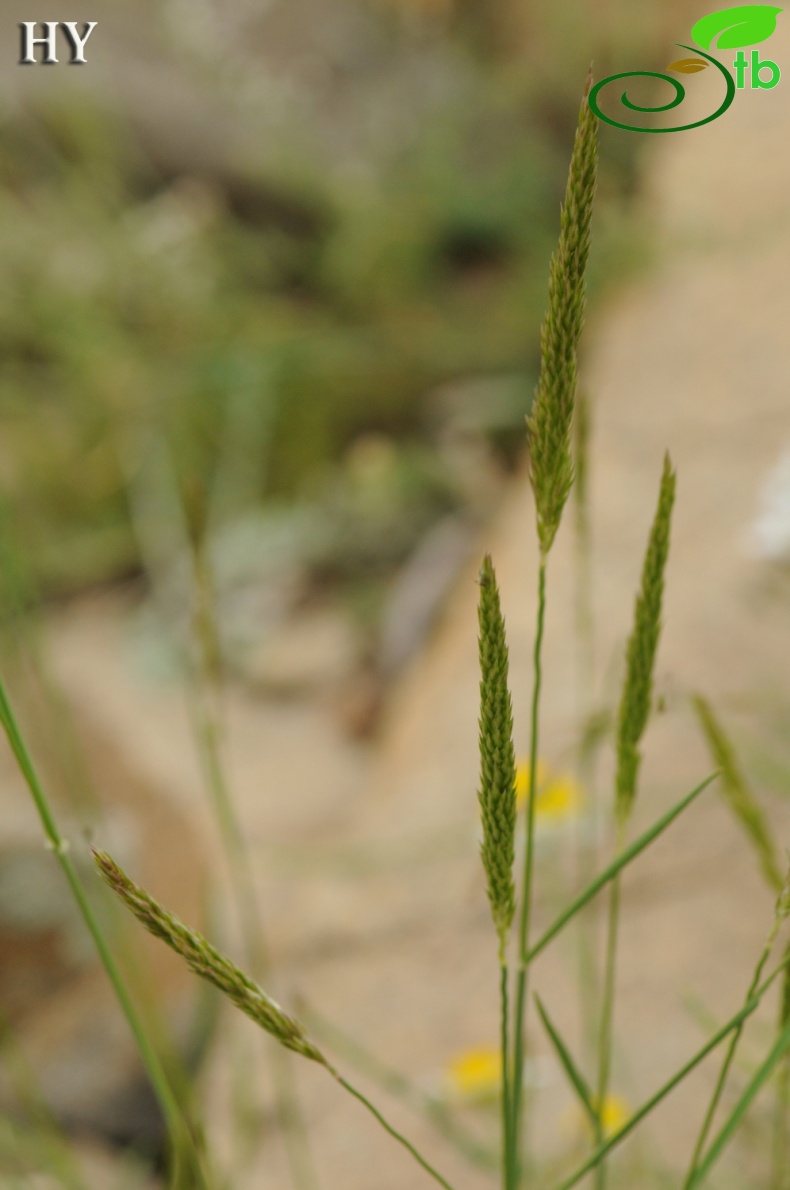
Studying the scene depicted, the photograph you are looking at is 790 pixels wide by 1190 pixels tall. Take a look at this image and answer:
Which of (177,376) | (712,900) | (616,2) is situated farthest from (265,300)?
(712,900)

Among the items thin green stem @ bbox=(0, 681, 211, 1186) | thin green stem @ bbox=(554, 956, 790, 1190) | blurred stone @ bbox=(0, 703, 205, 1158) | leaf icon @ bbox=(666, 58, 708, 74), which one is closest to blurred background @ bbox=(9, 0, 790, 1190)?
blurred stone @ bbox=(0, 703, 205, 1158)

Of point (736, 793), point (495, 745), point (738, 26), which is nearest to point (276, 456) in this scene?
point (738, 26)

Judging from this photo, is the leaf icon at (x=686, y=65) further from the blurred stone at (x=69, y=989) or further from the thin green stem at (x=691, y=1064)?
the blurred stone at (x=69, y=989)

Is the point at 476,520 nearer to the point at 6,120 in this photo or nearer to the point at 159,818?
the point at 159,818

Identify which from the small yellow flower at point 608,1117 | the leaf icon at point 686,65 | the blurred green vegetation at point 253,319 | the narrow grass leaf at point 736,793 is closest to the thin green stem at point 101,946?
the narrow grass leaf at point 736,793

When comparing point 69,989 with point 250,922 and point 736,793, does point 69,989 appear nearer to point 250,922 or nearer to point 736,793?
point 250,922
